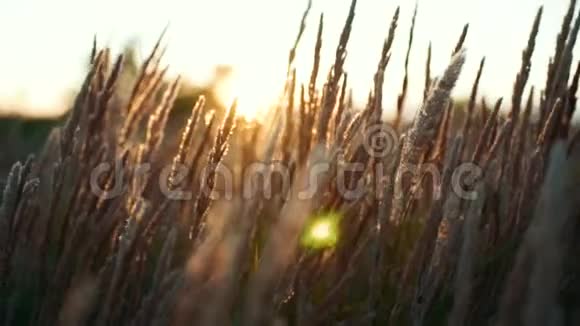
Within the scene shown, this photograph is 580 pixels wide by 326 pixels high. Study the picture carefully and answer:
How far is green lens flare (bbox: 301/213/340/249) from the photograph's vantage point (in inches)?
57.9

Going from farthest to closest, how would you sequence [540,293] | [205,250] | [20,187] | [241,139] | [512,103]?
[241,139] < [512,103] < [20,187] < [205,250] < [540,293]

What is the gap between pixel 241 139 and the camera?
174 cm

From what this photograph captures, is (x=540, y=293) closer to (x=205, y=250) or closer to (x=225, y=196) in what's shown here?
(x=205, y=250)

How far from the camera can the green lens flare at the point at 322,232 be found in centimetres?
147

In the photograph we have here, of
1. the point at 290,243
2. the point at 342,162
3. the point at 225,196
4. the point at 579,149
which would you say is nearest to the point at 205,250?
the point at 290,243

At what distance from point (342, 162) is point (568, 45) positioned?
0.49 meters

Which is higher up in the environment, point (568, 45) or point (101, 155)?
point (568, 45)

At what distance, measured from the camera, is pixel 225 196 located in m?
1.84

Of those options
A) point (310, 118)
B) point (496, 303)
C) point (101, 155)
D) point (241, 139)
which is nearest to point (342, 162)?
point (310, 118)

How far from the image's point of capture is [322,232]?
1562 millimetres

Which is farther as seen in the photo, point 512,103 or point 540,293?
point 512,103

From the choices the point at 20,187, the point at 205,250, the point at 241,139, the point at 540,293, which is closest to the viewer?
the point at 540,293

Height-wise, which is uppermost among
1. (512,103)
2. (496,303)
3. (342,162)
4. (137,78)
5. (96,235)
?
(137,78)

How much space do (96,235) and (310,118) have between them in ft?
1.57
